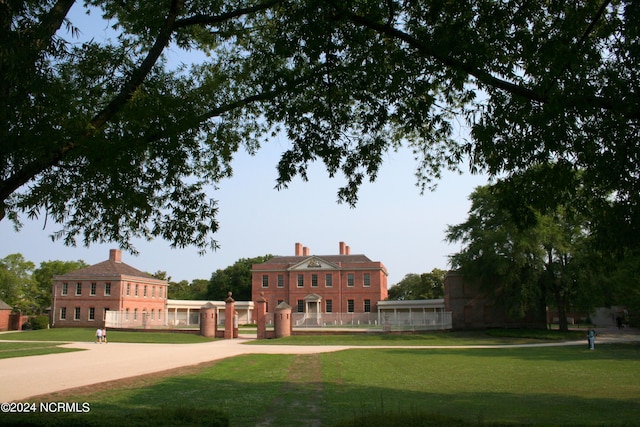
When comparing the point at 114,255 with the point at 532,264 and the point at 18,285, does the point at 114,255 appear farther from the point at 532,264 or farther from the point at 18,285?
the point at 532,264

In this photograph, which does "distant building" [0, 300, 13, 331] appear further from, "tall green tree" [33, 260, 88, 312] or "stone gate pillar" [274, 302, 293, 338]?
"stone gate pillar" [274, 302, 293, 338]

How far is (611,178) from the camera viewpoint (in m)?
7.23

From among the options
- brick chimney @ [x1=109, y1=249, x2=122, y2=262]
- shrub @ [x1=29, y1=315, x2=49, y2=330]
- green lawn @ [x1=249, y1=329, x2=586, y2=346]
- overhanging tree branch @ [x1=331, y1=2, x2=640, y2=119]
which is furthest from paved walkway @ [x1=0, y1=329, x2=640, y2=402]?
brick chimney @ [x1=109, y1=249, x2=122, y2=262]

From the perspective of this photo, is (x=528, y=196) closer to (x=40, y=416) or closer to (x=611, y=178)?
(x=611, y=178)

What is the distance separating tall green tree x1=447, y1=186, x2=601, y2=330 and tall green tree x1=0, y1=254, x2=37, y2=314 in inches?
2511

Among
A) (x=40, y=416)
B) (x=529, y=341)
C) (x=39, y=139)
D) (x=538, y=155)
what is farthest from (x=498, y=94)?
(x=529, y=341)

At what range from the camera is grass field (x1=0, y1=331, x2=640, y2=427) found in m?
7.19

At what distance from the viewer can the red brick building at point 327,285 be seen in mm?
69062

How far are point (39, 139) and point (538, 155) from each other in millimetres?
6866

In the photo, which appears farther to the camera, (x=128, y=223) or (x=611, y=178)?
(x=128, y=223)

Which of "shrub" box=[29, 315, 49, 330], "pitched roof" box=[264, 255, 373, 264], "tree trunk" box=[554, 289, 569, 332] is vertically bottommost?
"shrub" box=[29, 315, 49, 330]

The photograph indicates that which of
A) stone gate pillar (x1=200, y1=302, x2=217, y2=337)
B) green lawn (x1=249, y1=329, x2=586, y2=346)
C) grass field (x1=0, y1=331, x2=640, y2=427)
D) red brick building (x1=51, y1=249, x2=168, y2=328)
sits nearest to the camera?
grass field (x1=0, y1=331, x2=640, y2=427)

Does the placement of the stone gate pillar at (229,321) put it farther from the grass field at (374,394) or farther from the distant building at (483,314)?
the grass field at (374,394)

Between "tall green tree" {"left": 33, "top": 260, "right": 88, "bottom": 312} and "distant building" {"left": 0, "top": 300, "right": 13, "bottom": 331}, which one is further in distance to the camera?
"tall green tree" {"left": 33, "top": 260, "right": 88, "bottom": 312}
